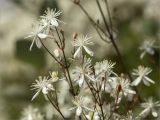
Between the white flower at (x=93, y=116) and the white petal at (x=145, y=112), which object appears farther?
the white petal at (x=145, y=112)

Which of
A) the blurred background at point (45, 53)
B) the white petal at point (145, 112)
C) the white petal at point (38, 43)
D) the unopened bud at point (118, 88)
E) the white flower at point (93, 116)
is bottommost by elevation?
the white flower at point (93, 116)

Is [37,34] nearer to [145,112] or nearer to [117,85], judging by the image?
[117,85]

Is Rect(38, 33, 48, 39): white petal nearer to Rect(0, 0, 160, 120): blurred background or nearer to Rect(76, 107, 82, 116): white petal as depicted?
Rect(76, 107, 82, 116): white petal

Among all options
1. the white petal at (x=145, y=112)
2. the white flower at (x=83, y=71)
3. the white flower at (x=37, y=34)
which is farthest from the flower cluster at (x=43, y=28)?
the white petal at (x=145, y=112)

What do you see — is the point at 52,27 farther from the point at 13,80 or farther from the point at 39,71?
the point at 13,80

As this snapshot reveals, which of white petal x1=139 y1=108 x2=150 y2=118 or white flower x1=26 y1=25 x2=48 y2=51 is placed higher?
white flower x1=26 y1=25 x2=48 y2=51

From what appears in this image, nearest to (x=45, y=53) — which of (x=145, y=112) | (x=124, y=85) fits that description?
(x=145, y=112)

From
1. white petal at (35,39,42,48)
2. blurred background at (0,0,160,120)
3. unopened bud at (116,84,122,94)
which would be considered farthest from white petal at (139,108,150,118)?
blurred background at (0,0,160,120)

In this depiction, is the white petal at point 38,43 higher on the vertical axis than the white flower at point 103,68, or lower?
higher

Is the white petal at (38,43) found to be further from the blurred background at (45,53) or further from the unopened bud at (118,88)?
the blurred background at (45,53)

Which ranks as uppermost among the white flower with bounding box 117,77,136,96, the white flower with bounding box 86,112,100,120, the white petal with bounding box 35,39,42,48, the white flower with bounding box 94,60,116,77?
the white petal with bounding box 35,39,42,48

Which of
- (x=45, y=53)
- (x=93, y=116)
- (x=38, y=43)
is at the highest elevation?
(x=45, y=53)
